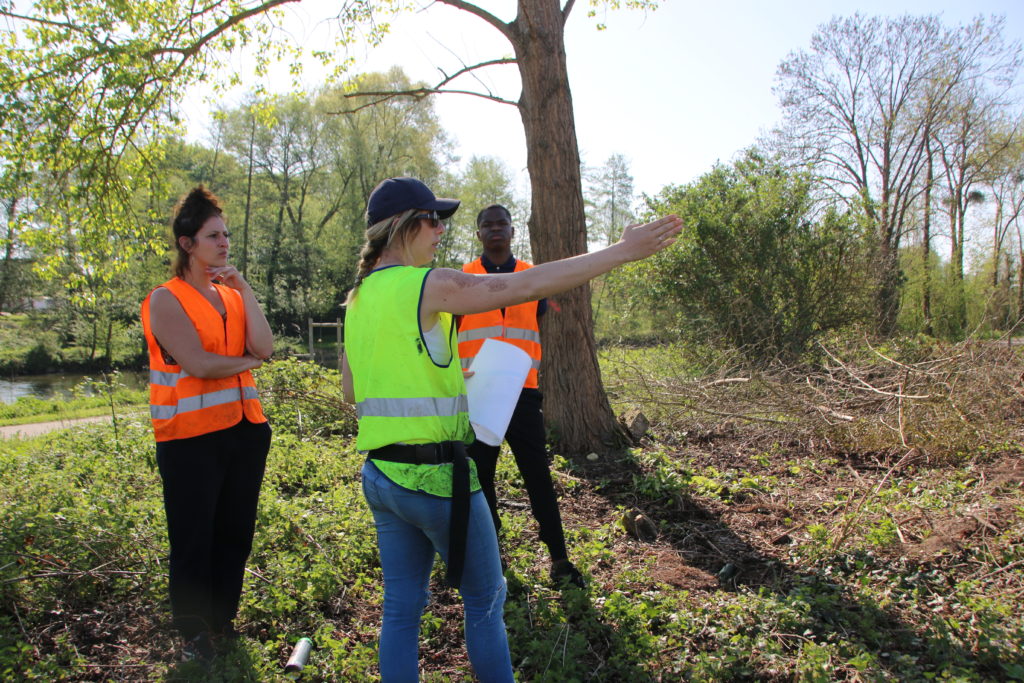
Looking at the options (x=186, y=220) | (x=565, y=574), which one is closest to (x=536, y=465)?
(x=565, y=574)

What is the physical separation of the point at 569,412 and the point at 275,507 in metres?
3.05

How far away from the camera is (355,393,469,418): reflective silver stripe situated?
2035mm

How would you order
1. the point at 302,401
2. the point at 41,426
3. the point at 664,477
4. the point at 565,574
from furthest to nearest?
the point at 41,426 → the point at 302,401 → the point at 664,477 → the point at 565,574

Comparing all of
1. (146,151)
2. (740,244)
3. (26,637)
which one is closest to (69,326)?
(146,151)

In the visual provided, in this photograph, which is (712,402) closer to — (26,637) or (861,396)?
(861,396)

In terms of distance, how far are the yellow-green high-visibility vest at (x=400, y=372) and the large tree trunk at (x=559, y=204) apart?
4577 millimetres

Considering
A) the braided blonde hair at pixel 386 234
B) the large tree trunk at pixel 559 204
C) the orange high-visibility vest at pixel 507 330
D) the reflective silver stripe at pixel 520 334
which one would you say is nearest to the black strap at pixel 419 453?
the braided blonde hair at pixel 386 234

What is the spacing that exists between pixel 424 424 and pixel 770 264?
1099 cm

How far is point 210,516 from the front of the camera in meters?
2.97

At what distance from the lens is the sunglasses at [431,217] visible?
86.8 inches

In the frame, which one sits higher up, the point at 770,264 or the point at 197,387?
the point at 770,264

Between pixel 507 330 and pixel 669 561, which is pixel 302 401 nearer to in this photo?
pixel 507 330

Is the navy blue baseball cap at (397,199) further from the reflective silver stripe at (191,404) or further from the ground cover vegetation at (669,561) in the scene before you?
the ground cover vegetation at (669,561)

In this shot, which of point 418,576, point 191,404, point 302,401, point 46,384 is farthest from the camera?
point 46,384
